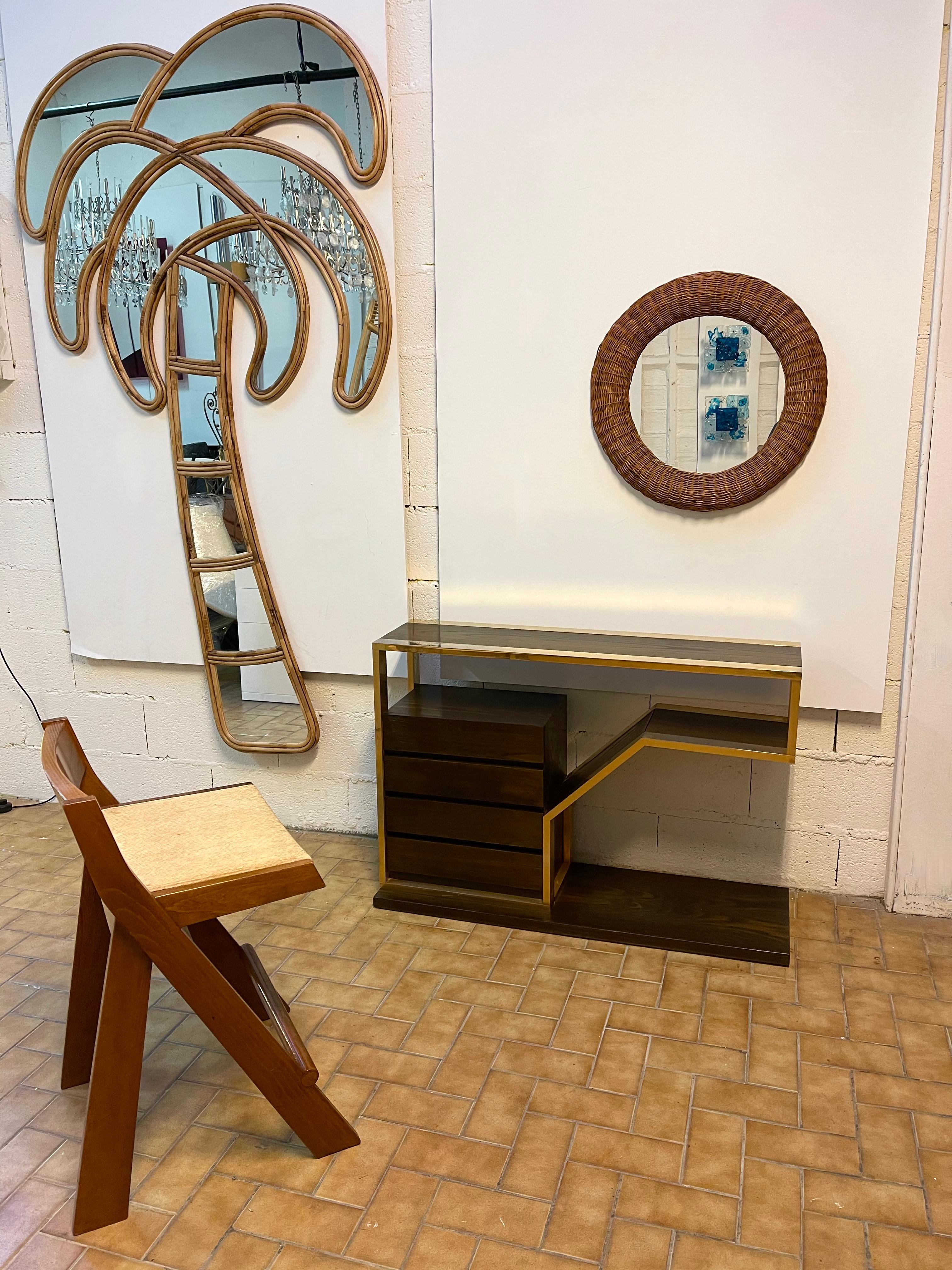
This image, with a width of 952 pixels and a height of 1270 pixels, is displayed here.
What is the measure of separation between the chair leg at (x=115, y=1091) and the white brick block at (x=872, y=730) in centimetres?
212

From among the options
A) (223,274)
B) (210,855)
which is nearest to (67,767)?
(210,855)

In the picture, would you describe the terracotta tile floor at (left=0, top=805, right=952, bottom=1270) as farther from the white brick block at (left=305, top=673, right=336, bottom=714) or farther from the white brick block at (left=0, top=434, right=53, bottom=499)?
the white brick block at (left=0, top=434, right=53, bottom=499)

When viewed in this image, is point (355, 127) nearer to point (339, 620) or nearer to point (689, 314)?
point (689, 314)

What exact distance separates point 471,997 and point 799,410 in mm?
1855

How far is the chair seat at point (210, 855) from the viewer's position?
1.81 metres

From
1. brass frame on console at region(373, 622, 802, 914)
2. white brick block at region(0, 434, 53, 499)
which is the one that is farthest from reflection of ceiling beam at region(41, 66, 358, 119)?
brass frame on console at region(373, 622, 802, 914)

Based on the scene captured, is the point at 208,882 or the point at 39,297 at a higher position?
the point at 39,297

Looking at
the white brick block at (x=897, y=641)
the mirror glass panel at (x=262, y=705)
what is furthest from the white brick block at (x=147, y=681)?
the white brick block at (x=897, y=641)

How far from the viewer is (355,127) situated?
2.95 m

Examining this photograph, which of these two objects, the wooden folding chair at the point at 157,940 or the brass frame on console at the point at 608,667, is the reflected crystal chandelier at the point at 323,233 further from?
the wooden folding chair at the point at 157,940

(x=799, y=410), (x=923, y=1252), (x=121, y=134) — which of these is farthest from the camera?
(x=121, y=134)

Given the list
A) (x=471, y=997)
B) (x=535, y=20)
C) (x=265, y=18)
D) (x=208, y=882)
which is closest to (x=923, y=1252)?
(x=471, y=997)

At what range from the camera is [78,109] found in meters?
3.21

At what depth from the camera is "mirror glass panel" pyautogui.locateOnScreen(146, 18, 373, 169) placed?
116 inches
